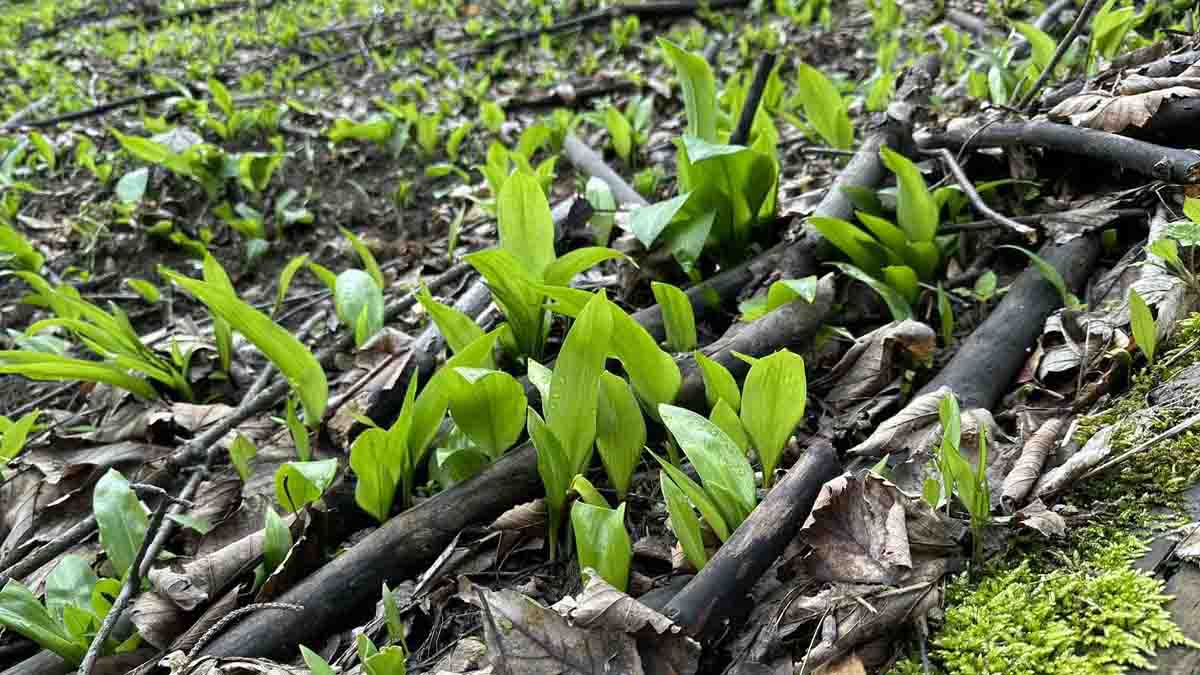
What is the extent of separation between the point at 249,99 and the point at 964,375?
185 inches

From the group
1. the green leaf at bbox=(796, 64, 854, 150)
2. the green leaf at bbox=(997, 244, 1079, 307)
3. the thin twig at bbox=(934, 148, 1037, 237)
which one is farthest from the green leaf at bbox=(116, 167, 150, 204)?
the green leaf at bbox=(997, 244, 1079, 307)

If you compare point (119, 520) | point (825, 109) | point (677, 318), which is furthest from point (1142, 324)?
point (119, 520)

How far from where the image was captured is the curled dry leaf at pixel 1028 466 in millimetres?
1389

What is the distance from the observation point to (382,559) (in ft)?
5.28

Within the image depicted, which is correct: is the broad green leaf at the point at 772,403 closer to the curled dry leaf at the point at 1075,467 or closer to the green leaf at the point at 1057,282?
the curled dry leaf at the point at 1075,467

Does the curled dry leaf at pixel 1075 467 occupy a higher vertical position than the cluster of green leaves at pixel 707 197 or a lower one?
lower

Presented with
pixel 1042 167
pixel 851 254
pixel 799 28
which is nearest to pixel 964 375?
pixel 851 254

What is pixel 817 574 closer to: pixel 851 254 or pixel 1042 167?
pixel 851 254

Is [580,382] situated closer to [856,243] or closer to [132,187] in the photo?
[856,243]

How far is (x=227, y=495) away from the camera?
199cm

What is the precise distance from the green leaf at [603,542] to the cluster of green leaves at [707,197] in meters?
0.92

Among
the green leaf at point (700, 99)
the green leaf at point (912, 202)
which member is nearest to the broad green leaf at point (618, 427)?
the green leaf at point (912, 202)

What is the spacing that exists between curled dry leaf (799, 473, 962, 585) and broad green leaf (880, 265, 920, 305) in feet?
2.52

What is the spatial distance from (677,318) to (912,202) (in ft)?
2.24
